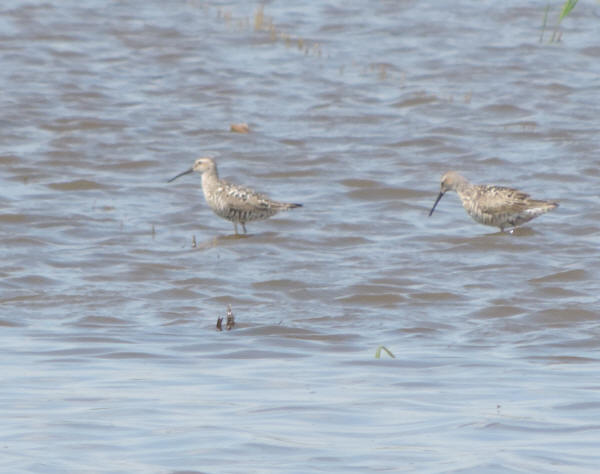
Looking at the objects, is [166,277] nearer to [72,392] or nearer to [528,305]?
[528,305]

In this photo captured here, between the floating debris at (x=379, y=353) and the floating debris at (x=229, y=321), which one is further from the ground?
the floating debris at (x=379, y=353)

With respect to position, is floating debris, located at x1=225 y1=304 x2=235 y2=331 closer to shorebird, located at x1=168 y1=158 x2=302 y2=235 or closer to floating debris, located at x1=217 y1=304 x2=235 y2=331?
floating debris, located at x1=217 y1=304 x2=235 y2=331

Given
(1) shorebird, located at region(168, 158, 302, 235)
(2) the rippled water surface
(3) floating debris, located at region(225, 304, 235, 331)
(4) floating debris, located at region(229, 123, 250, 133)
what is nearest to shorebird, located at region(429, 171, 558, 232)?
(2) the rippled water surface

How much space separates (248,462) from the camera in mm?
6547

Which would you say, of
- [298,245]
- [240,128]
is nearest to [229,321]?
[298,245]

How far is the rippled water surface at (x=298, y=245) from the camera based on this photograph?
7125 millimetres

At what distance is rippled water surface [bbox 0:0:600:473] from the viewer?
7125 mm

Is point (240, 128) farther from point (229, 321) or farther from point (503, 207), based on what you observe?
point (229, 321)

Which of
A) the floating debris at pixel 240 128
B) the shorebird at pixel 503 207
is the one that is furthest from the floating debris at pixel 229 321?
the floating debris at pixel 240 128

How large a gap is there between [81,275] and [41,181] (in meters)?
4.18

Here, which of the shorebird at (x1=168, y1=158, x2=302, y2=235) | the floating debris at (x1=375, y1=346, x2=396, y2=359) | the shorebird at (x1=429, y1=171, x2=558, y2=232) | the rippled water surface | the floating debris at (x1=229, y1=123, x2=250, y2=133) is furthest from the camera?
the floating debris at (x1=229, y1=123, x2=250, y2=133)

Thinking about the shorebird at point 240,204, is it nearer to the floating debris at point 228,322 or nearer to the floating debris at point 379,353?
the floating debris at point 228,322

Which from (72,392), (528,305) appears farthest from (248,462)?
(528,305)

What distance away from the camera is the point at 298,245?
13305 mm
